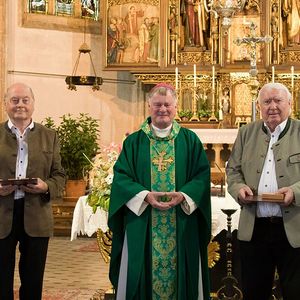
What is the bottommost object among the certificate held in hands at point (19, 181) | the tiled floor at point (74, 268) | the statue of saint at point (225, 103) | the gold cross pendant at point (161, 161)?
the tiled floor at point (74, 268)

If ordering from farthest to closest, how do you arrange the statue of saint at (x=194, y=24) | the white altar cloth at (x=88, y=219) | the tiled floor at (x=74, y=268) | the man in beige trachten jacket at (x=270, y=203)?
the statue of saint at (x=194, y=24) < the tiled floor at (x=74, y=268) < the white altar cloth at (x=88, y=219) < the man in beige trachten jacket at (x=270, y=203)

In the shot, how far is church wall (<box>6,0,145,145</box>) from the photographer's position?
1398 centimetres

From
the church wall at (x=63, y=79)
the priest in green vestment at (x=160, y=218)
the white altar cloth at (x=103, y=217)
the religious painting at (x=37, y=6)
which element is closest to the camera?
the priest in green vestment at (x=160, y=218)

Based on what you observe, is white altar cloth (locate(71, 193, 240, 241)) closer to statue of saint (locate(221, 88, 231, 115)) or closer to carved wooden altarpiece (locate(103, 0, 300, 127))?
carved wooden altarpiece (locate(103, 0, 300, 127))

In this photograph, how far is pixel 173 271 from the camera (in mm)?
4797

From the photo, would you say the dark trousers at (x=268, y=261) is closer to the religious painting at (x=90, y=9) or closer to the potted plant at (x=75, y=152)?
the potted plant at (x=75, y=152)

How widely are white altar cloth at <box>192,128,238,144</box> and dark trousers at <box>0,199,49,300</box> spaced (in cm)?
555

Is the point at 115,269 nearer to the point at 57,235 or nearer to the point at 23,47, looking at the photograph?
the point at 57,235

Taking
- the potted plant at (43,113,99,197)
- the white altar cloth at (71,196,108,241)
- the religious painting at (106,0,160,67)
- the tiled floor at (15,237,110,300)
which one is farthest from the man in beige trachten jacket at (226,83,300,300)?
the religious painting at (106,0,160,67)

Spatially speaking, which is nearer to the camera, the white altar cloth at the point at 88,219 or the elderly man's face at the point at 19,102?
the elderly man's face at the point at 19,102

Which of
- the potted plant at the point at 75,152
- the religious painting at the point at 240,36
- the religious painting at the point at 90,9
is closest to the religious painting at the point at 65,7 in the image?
the religious painting at the point at 90,9

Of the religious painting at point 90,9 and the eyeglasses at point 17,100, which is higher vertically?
the religious painting at point 90,9

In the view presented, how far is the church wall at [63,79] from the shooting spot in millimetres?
13977

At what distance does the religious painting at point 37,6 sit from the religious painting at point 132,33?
213cm
